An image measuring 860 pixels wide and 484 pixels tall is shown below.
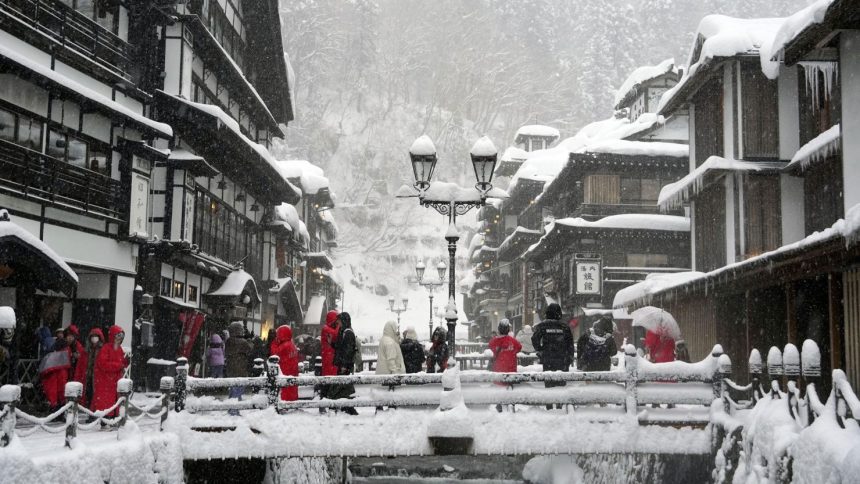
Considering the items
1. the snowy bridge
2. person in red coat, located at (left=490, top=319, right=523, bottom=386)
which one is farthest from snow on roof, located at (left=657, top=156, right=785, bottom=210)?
the snowy bridge

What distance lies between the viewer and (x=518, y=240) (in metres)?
47.9

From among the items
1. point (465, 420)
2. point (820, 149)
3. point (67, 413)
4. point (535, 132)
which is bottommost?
point (465, 420)

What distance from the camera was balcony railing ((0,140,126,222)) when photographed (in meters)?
15.5

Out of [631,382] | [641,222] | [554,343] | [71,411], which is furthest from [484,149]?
[641,222]

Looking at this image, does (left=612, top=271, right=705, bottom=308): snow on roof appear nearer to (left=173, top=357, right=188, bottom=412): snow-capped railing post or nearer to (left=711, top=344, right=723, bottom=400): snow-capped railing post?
(left=711, top=344, right=723, bottom=400): snow-capped railing post

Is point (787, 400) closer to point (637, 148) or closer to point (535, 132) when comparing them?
point (637, 148)

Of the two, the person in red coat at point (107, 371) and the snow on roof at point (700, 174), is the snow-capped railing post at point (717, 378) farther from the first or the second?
the snow on roof at point (700, 174)

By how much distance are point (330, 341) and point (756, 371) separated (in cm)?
676

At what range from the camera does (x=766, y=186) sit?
20.9 metres

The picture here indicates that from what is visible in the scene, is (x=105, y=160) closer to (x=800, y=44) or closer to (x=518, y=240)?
(x=800, y=44)

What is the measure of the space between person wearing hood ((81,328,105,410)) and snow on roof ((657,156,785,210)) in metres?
15.6

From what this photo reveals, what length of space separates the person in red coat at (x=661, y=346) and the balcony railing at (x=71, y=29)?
44.4 ft

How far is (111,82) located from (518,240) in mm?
31645

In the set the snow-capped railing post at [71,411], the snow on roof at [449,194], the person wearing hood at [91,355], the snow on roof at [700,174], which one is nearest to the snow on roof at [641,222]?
the snow on roof at [700,174]
